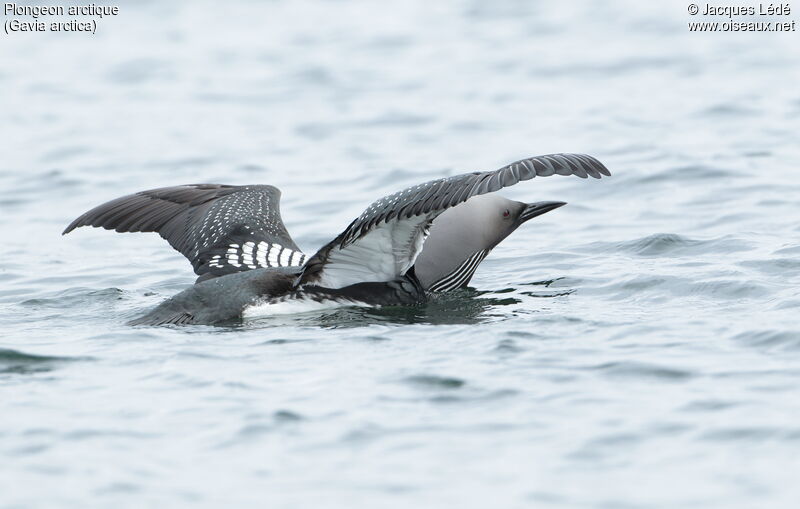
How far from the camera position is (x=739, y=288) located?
6020mm

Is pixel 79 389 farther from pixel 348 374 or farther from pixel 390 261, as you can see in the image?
pixel 390 261

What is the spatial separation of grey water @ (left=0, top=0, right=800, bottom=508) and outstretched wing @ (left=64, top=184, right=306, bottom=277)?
378 millimetres

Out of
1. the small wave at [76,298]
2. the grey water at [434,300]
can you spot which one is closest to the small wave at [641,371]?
the grey water at [434,300]

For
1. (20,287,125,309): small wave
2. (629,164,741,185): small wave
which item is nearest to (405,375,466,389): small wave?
(20,287,125,309): small wave

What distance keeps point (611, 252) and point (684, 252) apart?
419mm

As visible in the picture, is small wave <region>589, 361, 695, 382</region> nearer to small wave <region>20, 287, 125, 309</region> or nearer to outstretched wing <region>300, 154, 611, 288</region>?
outstretched wing <region>300, 154, 611, 288</region>

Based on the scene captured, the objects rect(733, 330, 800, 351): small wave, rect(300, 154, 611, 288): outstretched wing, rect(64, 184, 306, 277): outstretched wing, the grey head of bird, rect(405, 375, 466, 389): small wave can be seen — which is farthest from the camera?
rect(64, 184, 306, 277): outstretched wing

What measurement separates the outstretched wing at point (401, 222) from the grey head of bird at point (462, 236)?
0.29m

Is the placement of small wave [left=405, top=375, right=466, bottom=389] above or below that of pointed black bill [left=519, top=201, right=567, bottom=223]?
below

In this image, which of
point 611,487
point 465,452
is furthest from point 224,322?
point 611,487

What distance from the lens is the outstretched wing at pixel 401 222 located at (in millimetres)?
5105

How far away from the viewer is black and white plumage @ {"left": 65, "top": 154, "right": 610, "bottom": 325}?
5277 mm

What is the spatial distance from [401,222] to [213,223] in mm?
1510

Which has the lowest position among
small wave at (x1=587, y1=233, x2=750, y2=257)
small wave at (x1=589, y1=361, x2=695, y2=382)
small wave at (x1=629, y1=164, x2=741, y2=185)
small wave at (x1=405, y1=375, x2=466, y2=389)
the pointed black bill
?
small wave at (x1=589, y1=361, x2=695, y2=382)
